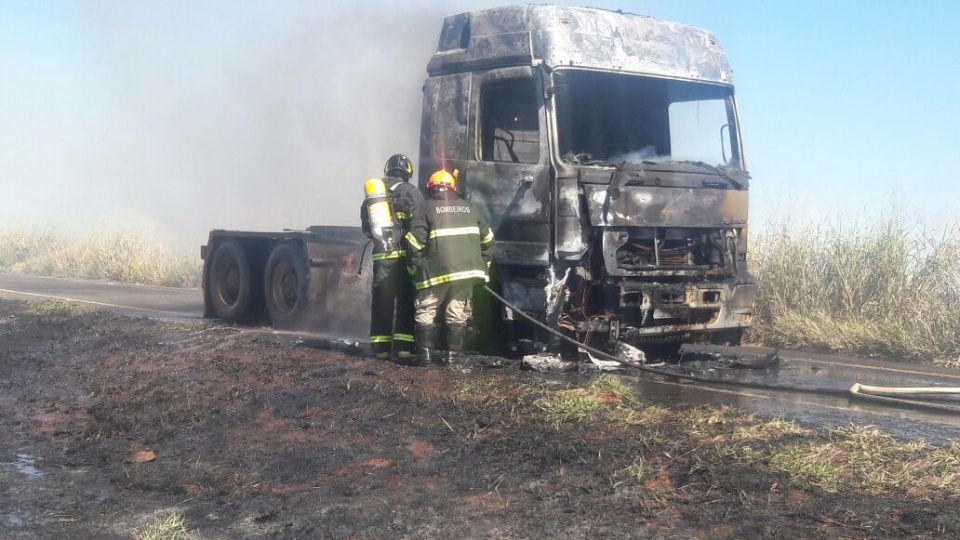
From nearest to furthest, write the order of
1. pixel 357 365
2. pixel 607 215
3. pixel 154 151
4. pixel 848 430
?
pixel 848 430, pixel 607 215, pixel 357 365, pixel 154 151

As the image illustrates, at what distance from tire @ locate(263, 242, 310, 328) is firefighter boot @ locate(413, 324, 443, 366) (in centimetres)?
294

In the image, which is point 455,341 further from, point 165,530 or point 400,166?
point 165,530

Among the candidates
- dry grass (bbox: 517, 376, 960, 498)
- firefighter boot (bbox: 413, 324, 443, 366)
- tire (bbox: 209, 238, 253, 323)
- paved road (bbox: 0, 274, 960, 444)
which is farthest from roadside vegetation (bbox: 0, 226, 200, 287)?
dry grass (bbox: 517, 376, 960, 498)

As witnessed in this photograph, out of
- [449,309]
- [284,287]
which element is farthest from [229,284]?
[449,309]

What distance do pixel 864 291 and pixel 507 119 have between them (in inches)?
183

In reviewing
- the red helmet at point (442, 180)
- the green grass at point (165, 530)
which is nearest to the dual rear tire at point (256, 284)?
the red helmet at point (442, 180)

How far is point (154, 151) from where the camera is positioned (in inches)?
1850

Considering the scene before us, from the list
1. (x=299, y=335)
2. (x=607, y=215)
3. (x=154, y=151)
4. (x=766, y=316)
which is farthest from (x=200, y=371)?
(x=154, y=151)

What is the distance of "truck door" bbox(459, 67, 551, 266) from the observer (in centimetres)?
805

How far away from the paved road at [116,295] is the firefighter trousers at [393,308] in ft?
18.4

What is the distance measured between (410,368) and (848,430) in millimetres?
3815

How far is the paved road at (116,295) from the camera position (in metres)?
14.8

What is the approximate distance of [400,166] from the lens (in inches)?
352

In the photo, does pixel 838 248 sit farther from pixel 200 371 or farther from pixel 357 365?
pixel 200 371
